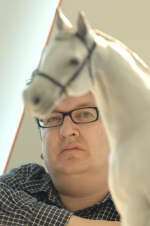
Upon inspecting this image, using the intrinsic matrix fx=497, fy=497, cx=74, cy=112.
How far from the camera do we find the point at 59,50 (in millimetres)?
411

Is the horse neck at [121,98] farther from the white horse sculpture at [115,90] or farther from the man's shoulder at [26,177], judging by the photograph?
the man's shoulder at [26,177]

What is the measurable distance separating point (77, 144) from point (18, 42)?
546 millimetres

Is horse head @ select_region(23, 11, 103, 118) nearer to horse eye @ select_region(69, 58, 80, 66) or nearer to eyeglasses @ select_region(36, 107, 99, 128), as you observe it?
horse eye @ select_region(69, 58, 80, 66)

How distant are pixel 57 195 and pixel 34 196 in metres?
0.05

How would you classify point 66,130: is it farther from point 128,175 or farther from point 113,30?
point 113,30

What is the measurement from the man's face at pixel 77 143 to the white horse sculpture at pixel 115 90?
0.44 m

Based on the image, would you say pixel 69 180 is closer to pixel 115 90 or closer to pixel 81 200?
pixel 81 200

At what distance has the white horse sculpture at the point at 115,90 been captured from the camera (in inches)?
16.0

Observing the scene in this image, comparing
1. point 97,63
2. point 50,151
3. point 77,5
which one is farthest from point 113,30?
point 97,63

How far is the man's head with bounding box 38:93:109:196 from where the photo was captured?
90 centimetres

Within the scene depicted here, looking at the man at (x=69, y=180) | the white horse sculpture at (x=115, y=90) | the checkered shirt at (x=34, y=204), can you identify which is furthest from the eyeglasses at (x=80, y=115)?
the white horse sculpture at (x=115, y=90)

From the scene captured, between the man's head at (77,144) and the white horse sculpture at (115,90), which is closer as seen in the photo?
the white horse sculpture at (115,90)

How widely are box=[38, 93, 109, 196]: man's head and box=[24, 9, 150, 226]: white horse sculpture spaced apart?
438mm

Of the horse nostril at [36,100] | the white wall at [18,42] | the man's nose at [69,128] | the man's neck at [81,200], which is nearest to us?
the horse nostril at [36,100]
